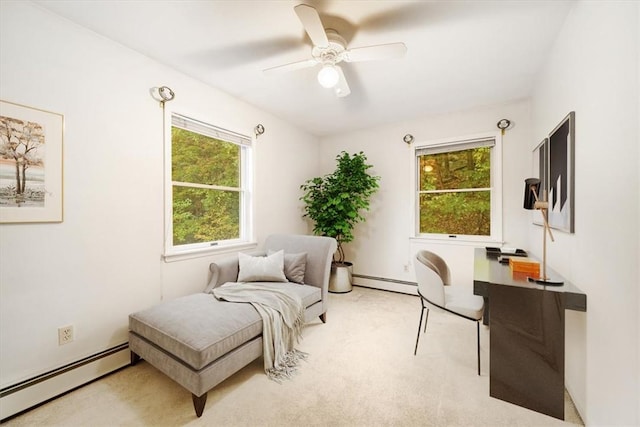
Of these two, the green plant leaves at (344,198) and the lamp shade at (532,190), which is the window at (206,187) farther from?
the lamp shade at (532,190)

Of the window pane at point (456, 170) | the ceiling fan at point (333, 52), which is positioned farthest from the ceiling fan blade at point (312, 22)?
the window pane at point (456, 170)

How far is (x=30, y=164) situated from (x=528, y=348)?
327 cm

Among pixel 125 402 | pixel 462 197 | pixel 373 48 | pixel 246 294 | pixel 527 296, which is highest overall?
pixel 373 48

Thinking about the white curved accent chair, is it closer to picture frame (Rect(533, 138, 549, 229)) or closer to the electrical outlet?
picture frame (Rect(533, 138, 549, 229))

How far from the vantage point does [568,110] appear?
175 centimetres

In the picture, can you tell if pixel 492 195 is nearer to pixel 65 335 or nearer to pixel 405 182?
pixel 405 182

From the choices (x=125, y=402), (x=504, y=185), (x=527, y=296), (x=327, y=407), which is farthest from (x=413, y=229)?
(x=125, y=402)

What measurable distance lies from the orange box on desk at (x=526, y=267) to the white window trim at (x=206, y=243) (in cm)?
261

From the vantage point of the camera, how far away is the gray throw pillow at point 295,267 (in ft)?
8.69

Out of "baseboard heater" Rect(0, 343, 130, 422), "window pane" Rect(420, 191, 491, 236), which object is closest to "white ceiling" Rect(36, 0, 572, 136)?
"window pane" Rect(420, 191, 491, 236)

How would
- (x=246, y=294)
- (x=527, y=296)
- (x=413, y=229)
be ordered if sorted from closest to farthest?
(x=527, y=296)
(x=246, y=294)
(x=413, y=229)

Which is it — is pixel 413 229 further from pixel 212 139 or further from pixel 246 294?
pixel 212 139

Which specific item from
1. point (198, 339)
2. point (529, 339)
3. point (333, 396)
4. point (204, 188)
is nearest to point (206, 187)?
point (204, 188)

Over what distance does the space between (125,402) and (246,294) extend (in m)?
0.96
